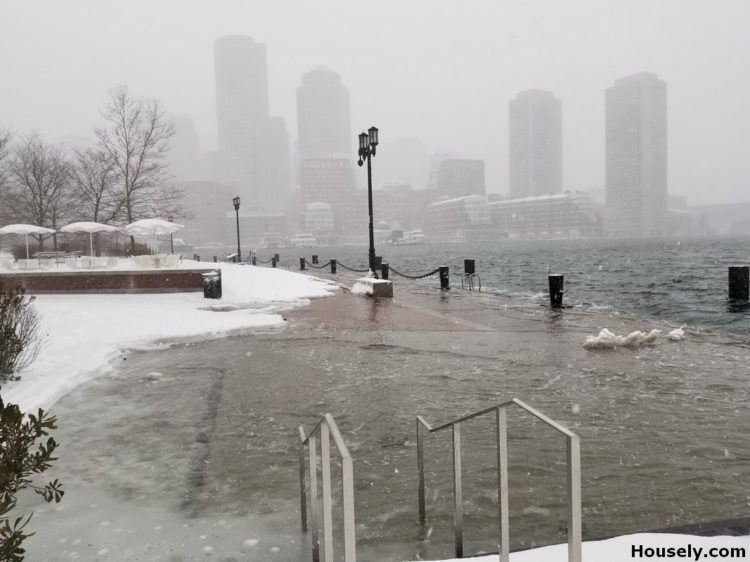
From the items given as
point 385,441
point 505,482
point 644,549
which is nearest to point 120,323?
point 385,441

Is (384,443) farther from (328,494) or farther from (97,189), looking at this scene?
(97,189)

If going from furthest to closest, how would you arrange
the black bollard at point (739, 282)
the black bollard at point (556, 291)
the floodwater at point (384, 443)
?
the black bollard at point (739, 282) < the black bollard at point (556, 291) < the floodwater at point (384, 443)

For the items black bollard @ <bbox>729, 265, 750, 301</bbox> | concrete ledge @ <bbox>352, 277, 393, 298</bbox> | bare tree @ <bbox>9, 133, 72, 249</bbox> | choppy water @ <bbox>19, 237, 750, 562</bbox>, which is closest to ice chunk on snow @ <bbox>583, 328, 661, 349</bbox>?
choppy water @ <bbox>19, 237, 750, 562</bbox>

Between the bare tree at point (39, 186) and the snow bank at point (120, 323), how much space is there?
102ft

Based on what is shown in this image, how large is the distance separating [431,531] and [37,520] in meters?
2.88

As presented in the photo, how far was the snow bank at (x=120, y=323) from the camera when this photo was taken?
8164 mm

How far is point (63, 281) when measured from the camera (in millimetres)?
20484

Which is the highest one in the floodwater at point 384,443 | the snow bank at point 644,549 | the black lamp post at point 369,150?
the black lamp post at point 369,150

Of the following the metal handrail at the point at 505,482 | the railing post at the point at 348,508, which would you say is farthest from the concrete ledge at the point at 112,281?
the railing post at the point at 348,508

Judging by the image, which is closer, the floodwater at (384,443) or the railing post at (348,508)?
the railing post at (348,508)

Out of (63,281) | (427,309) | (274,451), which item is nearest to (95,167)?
(63,281)

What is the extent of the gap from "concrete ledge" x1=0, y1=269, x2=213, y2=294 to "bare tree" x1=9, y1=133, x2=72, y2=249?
27947 mm

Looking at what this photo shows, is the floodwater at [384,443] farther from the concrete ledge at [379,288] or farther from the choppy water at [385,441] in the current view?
the concrete ledge at [379,288]

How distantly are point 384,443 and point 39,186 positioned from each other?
4772cm
